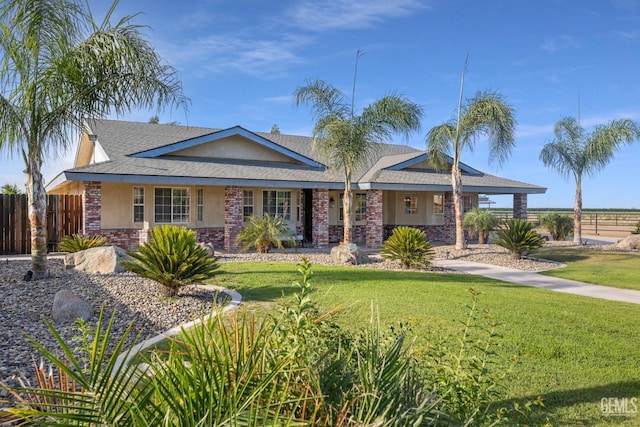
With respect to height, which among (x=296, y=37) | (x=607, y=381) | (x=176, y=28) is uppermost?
(x=296, y=37)

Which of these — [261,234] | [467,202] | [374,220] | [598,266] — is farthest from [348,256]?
[467,202]

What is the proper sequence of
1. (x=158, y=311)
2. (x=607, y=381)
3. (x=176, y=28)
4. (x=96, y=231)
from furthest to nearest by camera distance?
(x=96, y=231) → (x=176, y=28) → (x=158, y=311) → (x=607, y=381)

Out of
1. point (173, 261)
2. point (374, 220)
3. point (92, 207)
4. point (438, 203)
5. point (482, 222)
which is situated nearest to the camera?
point (173, 261)

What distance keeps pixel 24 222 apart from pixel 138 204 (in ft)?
13.6

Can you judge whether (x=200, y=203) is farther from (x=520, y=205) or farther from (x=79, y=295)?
(x=520, y=205)

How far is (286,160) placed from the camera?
24.0 meters

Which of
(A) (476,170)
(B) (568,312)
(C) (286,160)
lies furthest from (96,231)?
(A) (476,170)

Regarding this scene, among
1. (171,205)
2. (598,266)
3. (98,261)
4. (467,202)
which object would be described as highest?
(467,202)

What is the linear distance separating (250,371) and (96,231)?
56.9ft

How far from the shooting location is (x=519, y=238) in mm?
18031

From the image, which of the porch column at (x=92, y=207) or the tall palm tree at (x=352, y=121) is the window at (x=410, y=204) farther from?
the porch column at (x=92, y=207)

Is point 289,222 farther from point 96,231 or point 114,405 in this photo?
point 114,405

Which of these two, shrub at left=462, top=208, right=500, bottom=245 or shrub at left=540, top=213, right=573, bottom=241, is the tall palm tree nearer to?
shrub at left=462, top=208, right=500, bottom=245

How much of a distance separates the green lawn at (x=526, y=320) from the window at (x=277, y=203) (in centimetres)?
835
